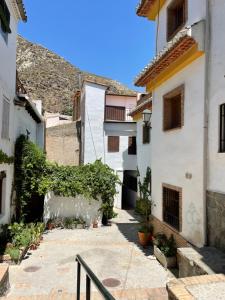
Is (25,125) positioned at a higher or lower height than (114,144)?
higher

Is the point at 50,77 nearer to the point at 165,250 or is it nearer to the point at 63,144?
the point at 63,144

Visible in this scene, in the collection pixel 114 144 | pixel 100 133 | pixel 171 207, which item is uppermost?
pixel 100 133

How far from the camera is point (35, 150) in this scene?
1445cm

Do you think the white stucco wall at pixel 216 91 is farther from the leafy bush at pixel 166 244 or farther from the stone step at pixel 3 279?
the stone step at pixel 3 279

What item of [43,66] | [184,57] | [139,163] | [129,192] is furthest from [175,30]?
[43,66]

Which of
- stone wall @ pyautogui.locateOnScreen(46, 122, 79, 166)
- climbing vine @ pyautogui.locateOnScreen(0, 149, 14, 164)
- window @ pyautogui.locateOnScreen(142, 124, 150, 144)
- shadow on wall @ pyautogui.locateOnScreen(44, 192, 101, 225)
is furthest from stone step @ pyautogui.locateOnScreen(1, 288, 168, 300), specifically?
stone wall @ pyautogui.locateOnScreen(46, 122, 79, 166)

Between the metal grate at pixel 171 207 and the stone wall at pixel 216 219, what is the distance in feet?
6.58

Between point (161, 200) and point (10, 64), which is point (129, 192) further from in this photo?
point (10, 64)

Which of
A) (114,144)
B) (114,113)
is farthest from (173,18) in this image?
(114,113)

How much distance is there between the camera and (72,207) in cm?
1605

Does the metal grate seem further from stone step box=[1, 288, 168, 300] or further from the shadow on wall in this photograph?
the shadow on wall

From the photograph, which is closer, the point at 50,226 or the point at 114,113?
the point at 50,226

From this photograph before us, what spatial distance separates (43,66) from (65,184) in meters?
42.2

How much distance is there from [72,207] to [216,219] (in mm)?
9646
